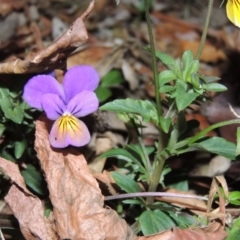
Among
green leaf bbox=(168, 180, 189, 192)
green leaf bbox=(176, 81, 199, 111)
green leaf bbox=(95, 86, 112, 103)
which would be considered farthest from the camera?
green leaf bbox=(95, 86, 112, 103)

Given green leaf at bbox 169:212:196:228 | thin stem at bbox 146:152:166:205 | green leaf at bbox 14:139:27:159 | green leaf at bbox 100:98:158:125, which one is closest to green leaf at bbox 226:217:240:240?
green leaf at bbox 169:212:196:228

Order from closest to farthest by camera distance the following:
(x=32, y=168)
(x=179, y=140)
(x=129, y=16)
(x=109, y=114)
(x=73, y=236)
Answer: (x=73, y=236), (x=179, y=140), (x=32, y=168), (x=109, y=114), (x=129, y=16)

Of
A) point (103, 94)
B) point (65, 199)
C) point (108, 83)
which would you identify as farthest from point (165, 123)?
point (108, 83)

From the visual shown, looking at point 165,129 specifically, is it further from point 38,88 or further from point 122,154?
point 38,88

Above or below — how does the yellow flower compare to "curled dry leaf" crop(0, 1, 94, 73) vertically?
above

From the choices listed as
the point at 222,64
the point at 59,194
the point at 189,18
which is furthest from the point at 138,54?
the point at 59,194

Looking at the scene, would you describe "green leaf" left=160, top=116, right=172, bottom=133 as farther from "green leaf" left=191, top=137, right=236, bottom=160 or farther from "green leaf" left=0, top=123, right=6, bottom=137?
"green leaf" left=0, top=123, right=6, bottom=137

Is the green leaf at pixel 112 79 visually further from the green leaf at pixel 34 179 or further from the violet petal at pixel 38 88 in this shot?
the violet petal at pixel 38 88

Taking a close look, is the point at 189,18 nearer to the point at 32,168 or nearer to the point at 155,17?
the point at 155,17

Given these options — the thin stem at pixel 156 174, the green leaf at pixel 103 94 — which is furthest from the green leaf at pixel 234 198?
the green leaf at pixel 103 94
